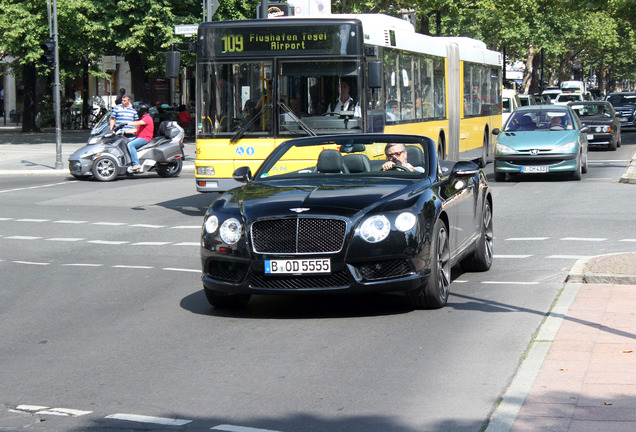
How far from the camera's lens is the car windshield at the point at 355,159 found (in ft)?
30.6

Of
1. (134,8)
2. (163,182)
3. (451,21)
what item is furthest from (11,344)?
(451,21)

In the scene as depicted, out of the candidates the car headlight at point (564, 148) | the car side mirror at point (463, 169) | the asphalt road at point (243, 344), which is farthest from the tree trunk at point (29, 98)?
the car side mirror at point (463, 169)

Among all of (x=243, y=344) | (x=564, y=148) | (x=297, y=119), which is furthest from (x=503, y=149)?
(x=243, y=344)

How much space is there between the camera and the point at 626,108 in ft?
164

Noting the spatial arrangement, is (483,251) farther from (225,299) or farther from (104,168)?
(104,168)

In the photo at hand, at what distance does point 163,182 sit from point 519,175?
26.0 ft

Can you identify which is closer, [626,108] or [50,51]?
[50,51]

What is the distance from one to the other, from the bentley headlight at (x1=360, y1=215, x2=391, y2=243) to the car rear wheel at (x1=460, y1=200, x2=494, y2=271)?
2497 millimetres

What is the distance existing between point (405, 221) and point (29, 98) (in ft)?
139

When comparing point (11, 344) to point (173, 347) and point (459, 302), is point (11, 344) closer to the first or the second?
point (173, 347)

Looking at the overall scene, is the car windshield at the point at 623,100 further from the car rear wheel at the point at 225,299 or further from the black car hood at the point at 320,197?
the car rear wheel at the point at 225,299

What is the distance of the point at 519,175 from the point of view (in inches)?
941

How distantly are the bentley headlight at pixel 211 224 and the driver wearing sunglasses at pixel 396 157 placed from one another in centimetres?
179

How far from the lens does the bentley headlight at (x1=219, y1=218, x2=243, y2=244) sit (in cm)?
811
